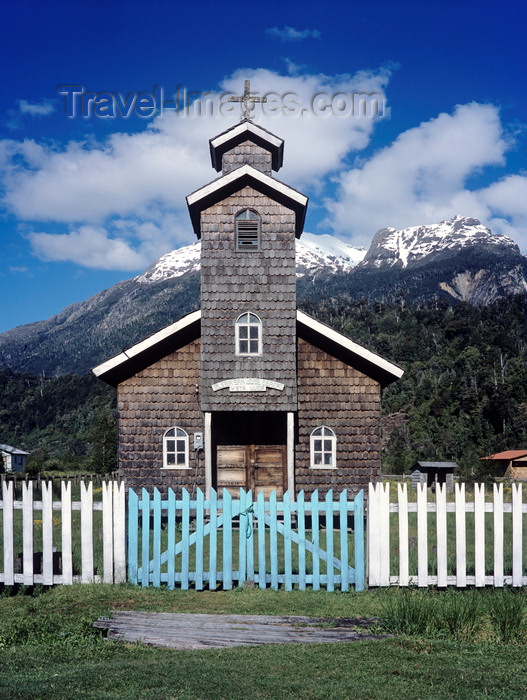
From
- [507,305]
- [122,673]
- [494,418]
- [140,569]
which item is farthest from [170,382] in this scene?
[507,305]

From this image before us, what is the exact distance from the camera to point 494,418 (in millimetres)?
78250

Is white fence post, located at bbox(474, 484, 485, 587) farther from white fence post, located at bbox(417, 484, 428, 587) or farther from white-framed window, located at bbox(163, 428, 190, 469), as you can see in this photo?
white-framed window, located at bbox(163, 428, 190, 469)

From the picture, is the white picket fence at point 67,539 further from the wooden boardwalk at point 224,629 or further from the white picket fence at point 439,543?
the white picket fence at point 439,543

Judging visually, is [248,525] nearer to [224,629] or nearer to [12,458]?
[224,629]

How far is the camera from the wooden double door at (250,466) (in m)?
20.3

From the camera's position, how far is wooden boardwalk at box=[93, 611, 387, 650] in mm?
7488

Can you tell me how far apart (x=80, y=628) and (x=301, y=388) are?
41.1 feet

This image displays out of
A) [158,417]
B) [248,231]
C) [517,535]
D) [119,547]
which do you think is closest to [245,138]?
[248,231]

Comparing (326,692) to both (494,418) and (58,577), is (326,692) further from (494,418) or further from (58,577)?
(494,418)

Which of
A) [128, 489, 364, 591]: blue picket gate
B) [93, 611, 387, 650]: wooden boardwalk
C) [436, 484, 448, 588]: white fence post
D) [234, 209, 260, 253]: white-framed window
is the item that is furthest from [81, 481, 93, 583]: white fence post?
[234, 209, 260, 253]: white-framed window

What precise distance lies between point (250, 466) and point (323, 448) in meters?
2.25

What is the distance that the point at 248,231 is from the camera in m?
19.4

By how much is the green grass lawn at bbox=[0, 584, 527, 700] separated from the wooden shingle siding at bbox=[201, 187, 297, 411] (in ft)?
32.8

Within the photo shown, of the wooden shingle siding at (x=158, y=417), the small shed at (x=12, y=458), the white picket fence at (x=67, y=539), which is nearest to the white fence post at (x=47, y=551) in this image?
the white picket fence at (x=67, y=539)
